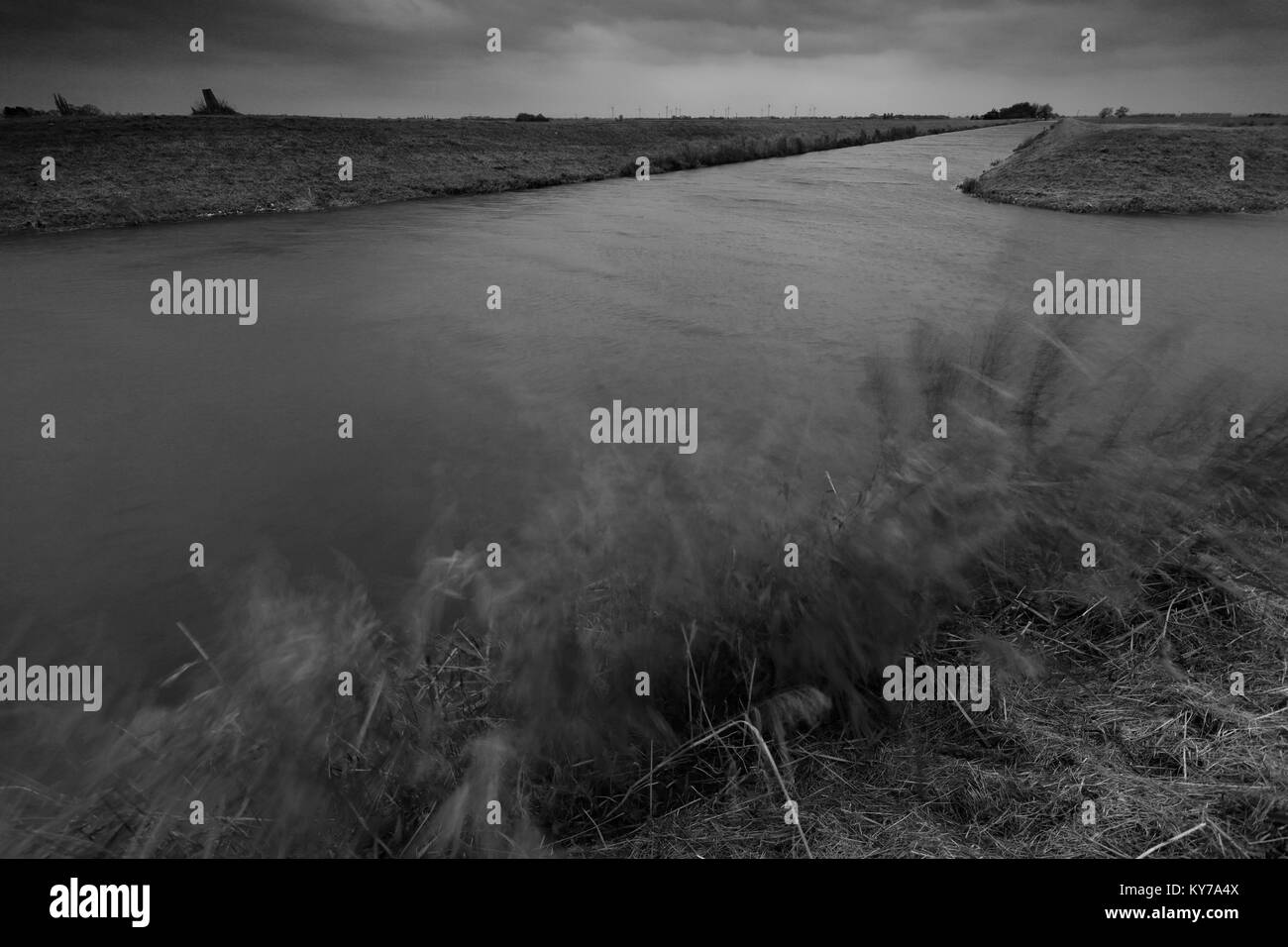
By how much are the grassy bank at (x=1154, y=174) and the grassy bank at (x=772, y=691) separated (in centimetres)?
1128

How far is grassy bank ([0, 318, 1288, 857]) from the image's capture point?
219cm

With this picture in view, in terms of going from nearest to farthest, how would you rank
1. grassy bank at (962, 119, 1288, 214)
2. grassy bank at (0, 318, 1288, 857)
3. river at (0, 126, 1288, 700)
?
grassy bank at (0, 318, 1288, 857), river at (0, 126, 1288, 700), grassy bank at (962, 119, 1288, 214)

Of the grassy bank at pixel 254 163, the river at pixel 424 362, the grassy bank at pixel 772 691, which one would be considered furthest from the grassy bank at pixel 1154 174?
the grassy bank at pixel 254 163

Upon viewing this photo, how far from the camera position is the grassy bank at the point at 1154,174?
40.1ft

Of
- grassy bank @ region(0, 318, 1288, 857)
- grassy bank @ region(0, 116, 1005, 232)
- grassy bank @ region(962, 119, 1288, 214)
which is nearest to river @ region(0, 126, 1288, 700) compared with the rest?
grassy bank @ region(0, 318, 1288, 857)

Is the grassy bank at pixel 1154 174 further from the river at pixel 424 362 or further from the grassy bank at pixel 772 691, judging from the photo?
the grassy bank at pixel 772 691

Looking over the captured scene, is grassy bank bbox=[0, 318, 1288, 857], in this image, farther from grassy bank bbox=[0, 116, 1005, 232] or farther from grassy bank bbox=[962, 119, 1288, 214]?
grassy bank bbox=[0, 116, 1005, 232]

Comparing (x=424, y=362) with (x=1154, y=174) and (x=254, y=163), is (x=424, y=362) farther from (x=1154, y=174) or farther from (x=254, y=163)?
(x=254, y=163)

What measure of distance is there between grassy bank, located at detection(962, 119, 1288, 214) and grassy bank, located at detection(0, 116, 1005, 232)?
12.8 meters

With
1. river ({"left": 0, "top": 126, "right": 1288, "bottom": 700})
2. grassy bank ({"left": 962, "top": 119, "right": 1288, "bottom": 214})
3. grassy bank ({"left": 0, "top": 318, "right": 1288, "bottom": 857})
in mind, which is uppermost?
grassy bank ({"left": 962, "top": 119, "right": 1288, "bottom": 214})

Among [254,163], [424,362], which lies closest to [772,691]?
[424,362]

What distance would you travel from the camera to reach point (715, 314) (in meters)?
7.45

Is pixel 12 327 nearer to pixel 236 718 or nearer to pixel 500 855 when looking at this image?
pixel 236 718

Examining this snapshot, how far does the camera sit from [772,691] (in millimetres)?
2686
